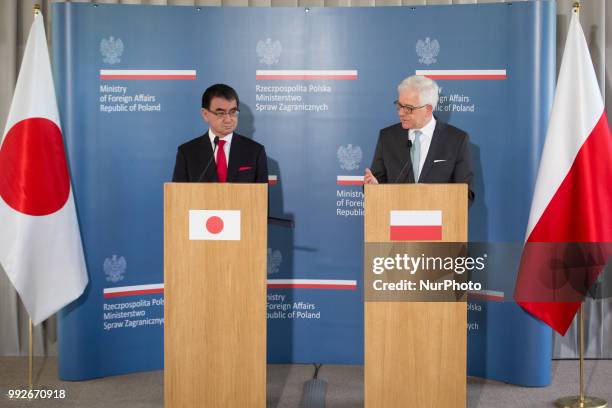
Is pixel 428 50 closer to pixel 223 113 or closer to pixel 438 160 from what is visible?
pixel 438 160

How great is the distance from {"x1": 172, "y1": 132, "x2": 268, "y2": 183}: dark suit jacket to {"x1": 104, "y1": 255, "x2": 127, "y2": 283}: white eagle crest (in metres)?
0.80

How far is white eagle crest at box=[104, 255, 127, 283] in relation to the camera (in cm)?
482

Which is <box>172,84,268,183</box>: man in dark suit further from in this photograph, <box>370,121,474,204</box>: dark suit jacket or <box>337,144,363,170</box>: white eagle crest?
<box>370,121,474,204</box>: dark suit jacket

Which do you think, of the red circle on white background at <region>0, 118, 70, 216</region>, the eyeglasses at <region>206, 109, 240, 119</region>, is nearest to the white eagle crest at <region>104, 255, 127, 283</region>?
the red circle on white background at <region>0, 118, 70, 216</region>

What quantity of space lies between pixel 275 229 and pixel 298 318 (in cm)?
63

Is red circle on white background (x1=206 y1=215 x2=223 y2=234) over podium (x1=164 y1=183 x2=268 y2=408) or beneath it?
over

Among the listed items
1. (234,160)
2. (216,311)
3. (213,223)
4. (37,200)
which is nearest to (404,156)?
(234,160)

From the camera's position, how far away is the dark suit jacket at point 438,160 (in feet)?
13.8

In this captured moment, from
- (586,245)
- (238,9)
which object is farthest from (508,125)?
(238,9)

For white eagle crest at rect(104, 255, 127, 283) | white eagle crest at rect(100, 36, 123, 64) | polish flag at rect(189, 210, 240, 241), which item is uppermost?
white eagle crest at rect(100, 36, 123, 64)

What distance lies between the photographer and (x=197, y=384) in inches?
143

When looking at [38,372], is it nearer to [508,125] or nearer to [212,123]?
[212,123]

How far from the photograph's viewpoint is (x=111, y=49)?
189 inches

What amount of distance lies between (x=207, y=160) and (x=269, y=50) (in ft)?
3.05
